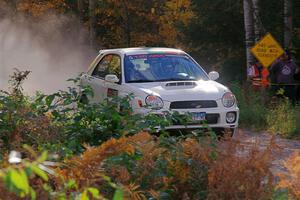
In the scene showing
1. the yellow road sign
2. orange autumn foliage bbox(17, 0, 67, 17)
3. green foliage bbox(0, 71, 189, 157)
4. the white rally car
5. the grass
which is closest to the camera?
green foliage bbox(0, 71, 189, 157)

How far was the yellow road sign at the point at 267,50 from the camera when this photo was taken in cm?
1491

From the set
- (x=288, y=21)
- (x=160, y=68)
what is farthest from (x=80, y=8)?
(x=160, y=68)

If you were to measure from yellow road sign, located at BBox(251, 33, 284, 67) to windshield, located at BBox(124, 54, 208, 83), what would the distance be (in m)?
3.51

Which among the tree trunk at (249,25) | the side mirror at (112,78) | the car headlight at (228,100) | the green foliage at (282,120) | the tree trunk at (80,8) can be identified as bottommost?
the green foliage at (282,120)

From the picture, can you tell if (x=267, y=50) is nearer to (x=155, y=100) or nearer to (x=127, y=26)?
(x=155, y=100)

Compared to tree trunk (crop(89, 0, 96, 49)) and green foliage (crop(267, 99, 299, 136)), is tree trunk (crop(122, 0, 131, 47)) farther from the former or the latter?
green foliage (crop(267, 99, 299, 136))

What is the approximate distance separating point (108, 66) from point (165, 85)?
6.68 feet

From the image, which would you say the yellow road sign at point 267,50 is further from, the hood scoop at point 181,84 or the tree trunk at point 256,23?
the hood scoop at point 181,84

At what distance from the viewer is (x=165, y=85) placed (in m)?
10.7

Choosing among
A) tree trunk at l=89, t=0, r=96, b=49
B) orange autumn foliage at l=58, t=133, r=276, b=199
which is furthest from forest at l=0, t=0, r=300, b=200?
tree trunk at l=89, t=0, r=96, b=49

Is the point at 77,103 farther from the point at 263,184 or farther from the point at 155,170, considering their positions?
the point at 263,184

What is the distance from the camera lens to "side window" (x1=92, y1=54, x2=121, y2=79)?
11.8 meters

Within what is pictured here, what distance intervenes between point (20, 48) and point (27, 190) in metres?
41.5

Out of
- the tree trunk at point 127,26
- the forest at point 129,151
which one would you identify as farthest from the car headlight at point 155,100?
the tree trunk at point 127,26
